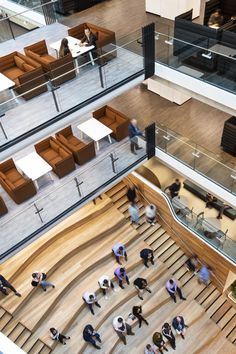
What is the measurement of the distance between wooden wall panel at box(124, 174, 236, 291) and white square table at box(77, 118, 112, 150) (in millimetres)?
2866

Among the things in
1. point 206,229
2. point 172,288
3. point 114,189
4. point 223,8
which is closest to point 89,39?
point 223,8

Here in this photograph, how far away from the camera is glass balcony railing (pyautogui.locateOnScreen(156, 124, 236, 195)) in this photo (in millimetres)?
8289

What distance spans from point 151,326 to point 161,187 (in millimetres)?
4021

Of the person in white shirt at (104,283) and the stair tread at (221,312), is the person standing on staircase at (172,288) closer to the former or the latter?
the stair tread at (221,312)

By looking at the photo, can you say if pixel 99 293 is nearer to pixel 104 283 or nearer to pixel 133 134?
pixel 104 283

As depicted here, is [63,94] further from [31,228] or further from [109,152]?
[31,228]

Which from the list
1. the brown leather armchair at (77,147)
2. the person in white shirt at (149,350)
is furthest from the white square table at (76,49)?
the person in white shirt at (149,350)

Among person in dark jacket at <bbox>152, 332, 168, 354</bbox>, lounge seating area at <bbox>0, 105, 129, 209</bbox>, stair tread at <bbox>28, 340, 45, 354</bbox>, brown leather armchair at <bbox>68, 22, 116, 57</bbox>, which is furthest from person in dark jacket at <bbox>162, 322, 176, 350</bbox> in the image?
brown leather armchair at <bbox>68, 22, 116, 57</bbox>

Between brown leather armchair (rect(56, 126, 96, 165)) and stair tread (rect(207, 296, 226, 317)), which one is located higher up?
brown leather armchair (rect(56, 126, 96, 165))

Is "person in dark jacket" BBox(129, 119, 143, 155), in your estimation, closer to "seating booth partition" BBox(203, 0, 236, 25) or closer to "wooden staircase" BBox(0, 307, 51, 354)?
"seating booth partition" BBox(203, 0, 236, 25)

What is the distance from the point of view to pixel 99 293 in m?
9.77

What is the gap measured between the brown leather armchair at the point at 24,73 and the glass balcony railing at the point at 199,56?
2820 mm

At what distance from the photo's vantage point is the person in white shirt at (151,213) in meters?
10.8

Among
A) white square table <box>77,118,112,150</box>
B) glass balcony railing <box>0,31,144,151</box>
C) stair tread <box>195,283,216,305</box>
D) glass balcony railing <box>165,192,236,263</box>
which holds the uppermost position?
glass balcony railing <box>0,31,144,151</box>
